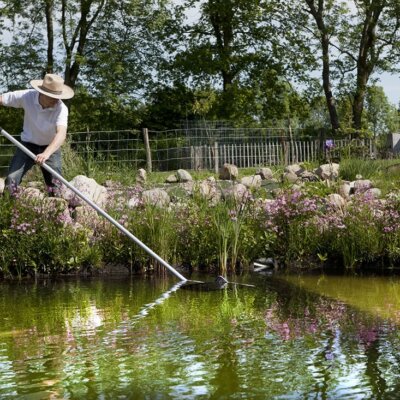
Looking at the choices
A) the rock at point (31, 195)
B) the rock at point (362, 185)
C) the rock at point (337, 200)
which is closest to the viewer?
the rock at point (31, 195)

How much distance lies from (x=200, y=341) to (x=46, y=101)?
3.73 meters

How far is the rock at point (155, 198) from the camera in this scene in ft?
27.5

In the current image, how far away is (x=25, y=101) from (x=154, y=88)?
19.0 meters

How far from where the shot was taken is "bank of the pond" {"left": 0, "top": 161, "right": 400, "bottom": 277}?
7668 millimetres

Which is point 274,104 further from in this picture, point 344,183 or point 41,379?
point 41,379

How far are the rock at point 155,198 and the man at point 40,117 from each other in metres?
1.02

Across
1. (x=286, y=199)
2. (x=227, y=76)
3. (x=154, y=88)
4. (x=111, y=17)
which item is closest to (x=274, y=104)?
(x=227, y=76)

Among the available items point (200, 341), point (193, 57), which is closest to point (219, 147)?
point (193, 57)

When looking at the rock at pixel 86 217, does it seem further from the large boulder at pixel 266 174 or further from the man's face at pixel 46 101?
the large boulder at pixel 266 174

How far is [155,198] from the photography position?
8805mm

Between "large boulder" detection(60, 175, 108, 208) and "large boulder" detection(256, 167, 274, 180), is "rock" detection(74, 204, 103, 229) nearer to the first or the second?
"large boulder" detection(60, 175, 108, 208)

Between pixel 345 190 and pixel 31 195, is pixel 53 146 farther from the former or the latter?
pixel 345 190

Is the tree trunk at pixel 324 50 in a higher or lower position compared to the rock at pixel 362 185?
higher

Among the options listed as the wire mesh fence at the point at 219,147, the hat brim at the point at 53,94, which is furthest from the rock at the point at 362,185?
the wire mesh fence at the point at 219,147
